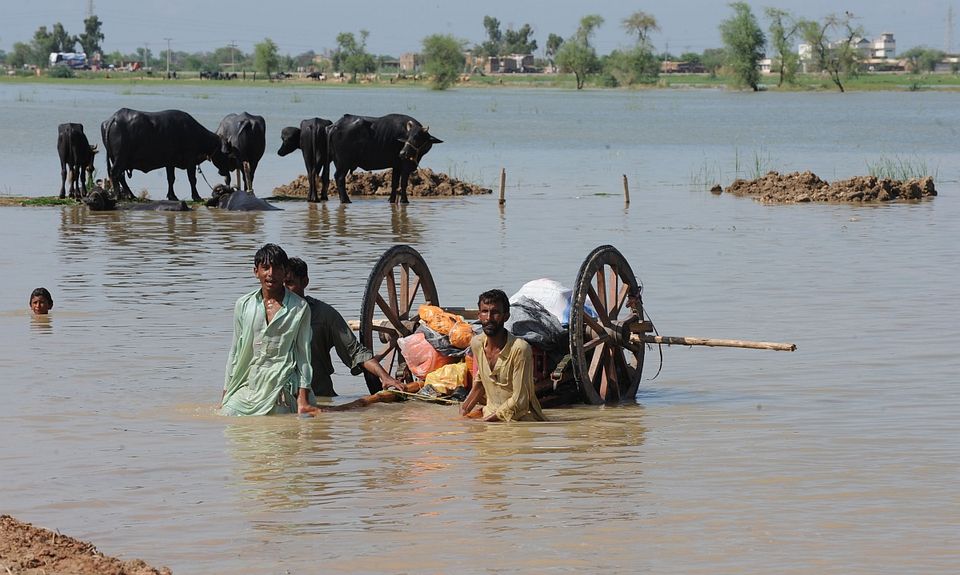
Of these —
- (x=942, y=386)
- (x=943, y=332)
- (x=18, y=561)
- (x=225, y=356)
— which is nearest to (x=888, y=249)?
(x=943, y=332)

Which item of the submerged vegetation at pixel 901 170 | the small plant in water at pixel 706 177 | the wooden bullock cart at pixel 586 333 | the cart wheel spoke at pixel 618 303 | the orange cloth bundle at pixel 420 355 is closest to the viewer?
the wooden bullock cart at pixel 586 333

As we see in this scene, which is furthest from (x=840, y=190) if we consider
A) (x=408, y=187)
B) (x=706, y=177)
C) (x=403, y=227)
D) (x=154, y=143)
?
(x=154, y=143)

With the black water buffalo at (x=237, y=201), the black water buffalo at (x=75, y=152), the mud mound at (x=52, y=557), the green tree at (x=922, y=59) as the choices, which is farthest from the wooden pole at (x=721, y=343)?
the green tree at (x=922, y=59)

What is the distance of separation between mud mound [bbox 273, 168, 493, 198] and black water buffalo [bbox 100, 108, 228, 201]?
6.30ft

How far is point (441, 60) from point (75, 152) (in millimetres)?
101216

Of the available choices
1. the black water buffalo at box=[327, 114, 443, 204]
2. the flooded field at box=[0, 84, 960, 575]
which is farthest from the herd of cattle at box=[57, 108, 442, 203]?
the flooded field at box=[0, 84, 960, 575]

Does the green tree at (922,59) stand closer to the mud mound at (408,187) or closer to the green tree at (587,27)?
the green tree at (587,27)

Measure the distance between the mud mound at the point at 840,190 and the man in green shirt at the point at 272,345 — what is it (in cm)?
1842

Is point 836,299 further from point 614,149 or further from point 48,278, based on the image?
point 614,149

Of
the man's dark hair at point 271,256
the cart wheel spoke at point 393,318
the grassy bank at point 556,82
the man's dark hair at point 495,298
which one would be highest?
the grassy bank at point 556,82

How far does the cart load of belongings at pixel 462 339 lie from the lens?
8.53m

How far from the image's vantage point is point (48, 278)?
15.2m

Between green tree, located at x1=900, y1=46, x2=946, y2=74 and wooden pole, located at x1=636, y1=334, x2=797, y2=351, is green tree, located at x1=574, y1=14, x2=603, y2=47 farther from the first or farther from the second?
wooden pole, located at x1=636, y1=334, x2=797, y2=351

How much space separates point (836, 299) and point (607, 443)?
6518 mm
